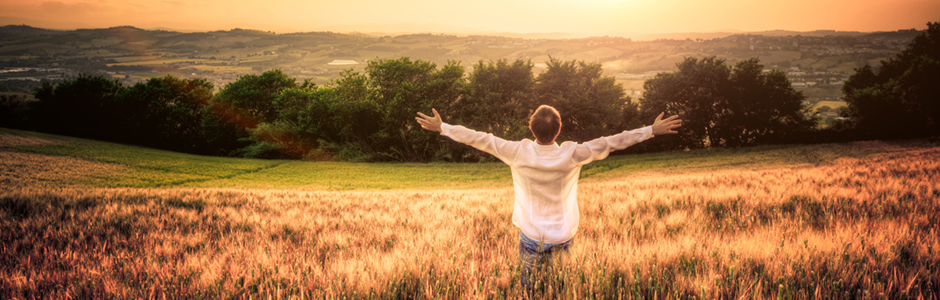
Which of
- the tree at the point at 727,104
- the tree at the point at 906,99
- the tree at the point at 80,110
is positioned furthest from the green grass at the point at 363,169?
the tree at the point at 80,110

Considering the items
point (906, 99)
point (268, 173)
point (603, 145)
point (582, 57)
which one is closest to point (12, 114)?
point (268, 173)

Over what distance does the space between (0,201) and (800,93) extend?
195ft

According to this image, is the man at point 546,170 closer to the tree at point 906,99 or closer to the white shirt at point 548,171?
the white shirt at point 548,171

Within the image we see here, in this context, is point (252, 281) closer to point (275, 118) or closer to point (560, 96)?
point (560, 96)

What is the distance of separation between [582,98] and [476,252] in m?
39.5

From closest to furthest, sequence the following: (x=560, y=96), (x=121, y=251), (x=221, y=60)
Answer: (x=121, y=251), (x=560, y=96), (x=221, y=60)

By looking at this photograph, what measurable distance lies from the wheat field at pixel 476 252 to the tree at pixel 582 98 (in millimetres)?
34382

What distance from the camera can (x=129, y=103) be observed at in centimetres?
5572

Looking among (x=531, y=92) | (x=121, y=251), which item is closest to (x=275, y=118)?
(x=531, y=92)

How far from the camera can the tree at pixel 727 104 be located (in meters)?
42.2

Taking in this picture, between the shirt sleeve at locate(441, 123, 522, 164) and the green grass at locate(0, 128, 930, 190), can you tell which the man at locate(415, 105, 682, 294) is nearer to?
the shirt sleeve at locate(441, 123, 522, 164)

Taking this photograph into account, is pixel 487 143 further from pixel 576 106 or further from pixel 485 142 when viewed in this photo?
pixel 576 106

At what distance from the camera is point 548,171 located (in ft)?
10.7

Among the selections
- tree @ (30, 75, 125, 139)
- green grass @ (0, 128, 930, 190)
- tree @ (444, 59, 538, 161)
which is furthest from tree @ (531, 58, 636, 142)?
tree @ (30, 75, 125, 139)
